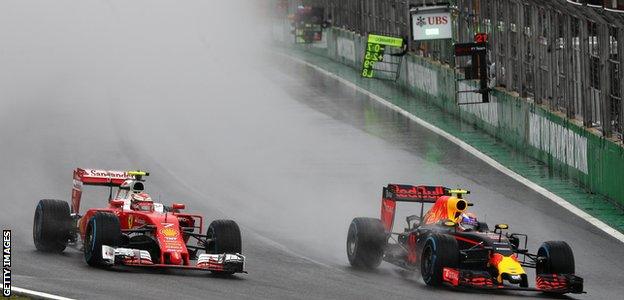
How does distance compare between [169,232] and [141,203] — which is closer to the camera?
[169,232]

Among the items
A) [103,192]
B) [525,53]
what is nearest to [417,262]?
[103,192]

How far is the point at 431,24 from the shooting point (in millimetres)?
47500

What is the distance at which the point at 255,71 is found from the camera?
60.6 m

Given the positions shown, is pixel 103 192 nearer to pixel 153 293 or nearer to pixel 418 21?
pixel 153 293

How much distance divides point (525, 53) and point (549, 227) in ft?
35.3

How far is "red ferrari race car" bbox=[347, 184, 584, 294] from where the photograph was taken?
66.9 feet

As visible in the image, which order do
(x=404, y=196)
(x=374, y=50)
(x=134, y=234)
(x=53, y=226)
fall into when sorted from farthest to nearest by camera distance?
(x=374, y=50) → (x=404, y=196) → (x=53, y=226) → (x=134, y=234)

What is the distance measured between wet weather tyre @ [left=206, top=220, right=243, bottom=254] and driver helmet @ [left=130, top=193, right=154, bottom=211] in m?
0.96

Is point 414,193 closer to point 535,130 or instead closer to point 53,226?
point 53,226

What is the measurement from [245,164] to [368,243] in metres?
13.9

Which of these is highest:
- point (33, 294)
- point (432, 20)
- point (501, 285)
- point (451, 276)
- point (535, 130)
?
point (432, 20)

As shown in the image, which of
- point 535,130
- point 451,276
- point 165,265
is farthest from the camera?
point 535,130

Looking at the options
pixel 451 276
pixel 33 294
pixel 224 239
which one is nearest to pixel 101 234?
pixel 224 239

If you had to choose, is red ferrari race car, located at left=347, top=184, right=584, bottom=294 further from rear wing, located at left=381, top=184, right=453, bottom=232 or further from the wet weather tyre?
the wet weather tyre
